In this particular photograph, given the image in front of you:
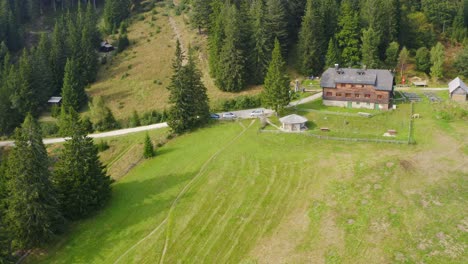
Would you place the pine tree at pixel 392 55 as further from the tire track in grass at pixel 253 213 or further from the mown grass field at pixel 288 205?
the tire track in grass at pixel 253 213

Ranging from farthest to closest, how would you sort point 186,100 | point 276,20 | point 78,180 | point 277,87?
1. point 276,20
2. point 186,100
3. point 277,87
4. point 78,180

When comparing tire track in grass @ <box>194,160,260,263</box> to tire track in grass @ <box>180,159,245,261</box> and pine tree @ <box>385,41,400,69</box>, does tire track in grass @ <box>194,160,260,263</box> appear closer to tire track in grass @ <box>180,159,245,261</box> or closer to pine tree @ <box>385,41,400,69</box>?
tire track in grass @ <box>180,159,245,261</box>

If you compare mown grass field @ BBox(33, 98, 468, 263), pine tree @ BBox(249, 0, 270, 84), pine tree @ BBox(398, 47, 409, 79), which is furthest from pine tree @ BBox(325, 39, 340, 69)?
mown grass field @ BBox(33, 98, 468, 263)

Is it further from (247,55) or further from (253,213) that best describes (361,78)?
(253,213)

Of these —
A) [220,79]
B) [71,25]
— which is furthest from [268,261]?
[71,25]

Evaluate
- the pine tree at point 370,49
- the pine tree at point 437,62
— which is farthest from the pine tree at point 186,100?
the pine tree at point 437,62

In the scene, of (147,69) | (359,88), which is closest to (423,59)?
(359,88)
